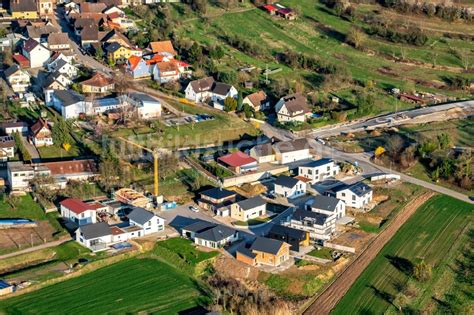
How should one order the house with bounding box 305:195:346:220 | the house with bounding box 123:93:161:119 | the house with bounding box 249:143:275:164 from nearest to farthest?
1. the house with bounding box 305:195:346:220
2. the house with bounding box 249:143:275:164
3. the house with bounding box 123:93:161:119

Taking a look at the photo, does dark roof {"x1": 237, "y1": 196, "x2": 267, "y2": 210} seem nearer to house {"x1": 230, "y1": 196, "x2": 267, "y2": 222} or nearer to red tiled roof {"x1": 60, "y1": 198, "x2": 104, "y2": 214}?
house {"x1": 230, "y1": 196, "x2": 267, "y2": 222}

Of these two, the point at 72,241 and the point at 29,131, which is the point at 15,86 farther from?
the point at 72,241

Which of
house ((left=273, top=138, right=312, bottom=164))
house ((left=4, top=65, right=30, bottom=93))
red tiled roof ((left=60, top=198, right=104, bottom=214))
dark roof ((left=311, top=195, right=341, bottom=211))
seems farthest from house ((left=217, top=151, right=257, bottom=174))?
house ((left=4, top=65, right=30, bottom=93))

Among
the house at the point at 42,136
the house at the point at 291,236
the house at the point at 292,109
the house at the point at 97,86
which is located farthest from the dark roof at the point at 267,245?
the house at the point at 97,86

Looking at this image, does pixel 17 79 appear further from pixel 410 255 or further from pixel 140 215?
pixel 410 255

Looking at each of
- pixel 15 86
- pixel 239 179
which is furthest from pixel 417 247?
pixel 15 86
